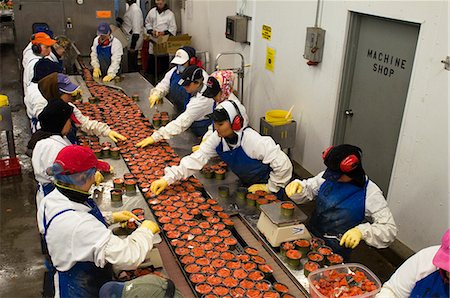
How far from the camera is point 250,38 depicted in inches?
246

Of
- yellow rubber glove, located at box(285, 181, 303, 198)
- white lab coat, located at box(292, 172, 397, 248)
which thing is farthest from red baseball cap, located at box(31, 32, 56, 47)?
white lab coat, located at box(292, 172, 397, 248)

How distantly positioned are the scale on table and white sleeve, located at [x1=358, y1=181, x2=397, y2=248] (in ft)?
1.25

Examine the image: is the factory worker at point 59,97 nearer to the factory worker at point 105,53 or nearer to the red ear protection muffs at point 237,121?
the red ear protection muffs at point 237,121

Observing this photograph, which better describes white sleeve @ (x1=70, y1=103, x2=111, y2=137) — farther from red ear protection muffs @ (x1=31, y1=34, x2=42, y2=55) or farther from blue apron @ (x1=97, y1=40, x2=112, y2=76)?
blue apron @ (x1=97, y1=40, x2=112, y2=76)

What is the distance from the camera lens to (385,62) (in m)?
3.97

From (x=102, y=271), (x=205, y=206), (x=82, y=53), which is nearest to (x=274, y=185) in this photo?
(x=205, y=206)

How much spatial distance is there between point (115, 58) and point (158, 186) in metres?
3.60

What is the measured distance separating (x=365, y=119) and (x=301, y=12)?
148cm

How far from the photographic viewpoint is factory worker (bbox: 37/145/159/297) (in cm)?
212

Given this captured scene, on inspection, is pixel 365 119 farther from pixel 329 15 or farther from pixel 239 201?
pixel 239 201

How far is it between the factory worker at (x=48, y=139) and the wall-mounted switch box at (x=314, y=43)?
2603 mm

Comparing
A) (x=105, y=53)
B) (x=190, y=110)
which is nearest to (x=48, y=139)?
(x=190, y=110)

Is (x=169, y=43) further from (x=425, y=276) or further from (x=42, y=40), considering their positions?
(x=425, y=276)

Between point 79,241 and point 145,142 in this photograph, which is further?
point 145,142
